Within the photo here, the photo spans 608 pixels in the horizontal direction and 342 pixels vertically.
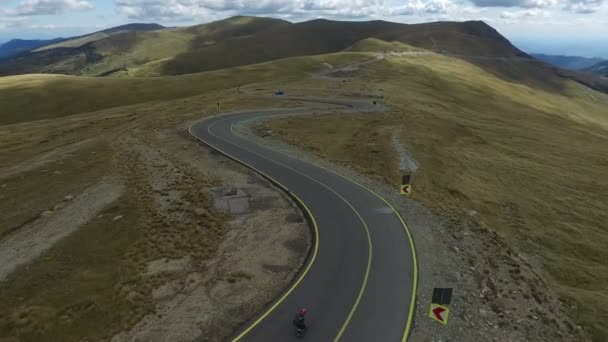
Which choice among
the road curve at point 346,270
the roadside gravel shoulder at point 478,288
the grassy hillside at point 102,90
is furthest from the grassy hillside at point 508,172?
the grassy hillside at point 102,90

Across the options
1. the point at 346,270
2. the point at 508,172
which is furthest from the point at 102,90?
the point at 346,270

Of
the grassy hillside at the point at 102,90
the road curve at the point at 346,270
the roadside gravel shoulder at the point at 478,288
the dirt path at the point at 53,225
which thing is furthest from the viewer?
the grassy hillside at the point at 102,90

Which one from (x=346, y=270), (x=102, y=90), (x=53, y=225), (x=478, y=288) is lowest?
(x=478, y=288)

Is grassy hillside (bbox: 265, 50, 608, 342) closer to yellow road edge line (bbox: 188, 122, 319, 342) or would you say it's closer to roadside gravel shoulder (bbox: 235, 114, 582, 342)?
roadside gravel shoulder (bbox: 235, 114, 582, 342)

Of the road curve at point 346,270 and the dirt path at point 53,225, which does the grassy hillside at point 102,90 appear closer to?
the dirt path at point 53,225

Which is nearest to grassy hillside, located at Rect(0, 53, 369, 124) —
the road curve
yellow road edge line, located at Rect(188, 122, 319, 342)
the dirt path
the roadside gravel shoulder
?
the dirt path

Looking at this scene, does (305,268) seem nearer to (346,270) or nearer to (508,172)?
(346,270)

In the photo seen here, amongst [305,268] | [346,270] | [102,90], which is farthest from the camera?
[102,90]
